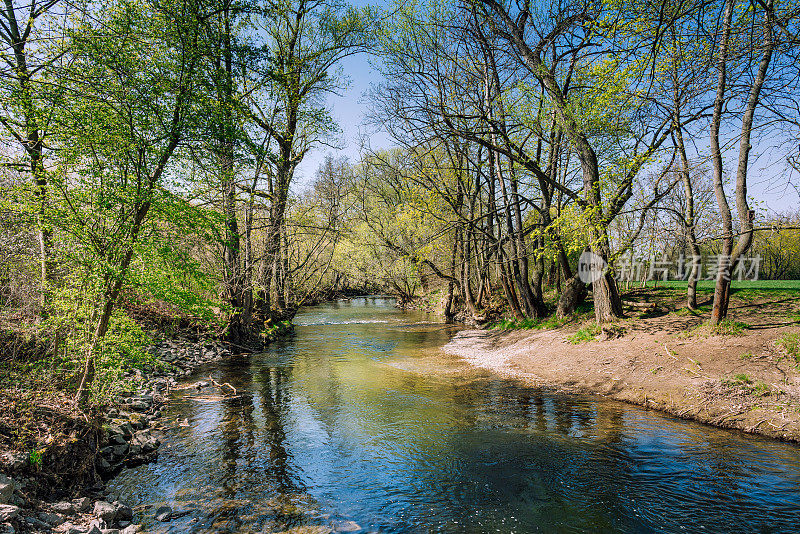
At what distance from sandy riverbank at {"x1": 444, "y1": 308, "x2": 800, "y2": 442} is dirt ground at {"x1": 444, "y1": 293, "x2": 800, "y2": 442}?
0.05 feet

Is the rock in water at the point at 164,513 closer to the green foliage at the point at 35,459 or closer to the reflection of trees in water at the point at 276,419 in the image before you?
the reflection of trees in water at the point at 276,419

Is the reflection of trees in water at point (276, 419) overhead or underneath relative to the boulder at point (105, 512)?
underneath

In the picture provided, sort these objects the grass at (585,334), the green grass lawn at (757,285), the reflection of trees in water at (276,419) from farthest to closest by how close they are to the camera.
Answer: the green grass lawn at (757,285), the grass at (585,334), the reflection of trees in water at (276,419)

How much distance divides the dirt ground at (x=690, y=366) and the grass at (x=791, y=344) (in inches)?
3.4

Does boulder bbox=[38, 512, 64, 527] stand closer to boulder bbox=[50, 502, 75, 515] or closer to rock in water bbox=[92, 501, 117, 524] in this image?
boulder bbox=[50, 502, 75, 515]

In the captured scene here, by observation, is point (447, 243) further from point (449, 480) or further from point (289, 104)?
point (449, 480)

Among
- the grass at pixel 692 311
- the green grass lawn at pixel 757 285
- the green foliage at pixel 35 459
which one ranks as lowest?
the green foliage at pixel 35 459

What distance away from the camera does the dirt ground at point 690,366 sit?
729cm

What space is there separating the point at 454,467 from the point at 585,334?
27.3 feet

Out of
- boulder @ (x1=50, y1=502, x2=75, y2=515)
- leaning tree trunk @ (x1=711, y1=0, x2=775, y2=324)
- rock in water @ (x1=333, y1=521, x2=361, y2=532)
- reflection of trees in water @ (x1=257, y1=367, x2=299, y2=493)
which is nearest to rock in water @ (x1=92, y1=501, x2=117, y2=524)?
boulder @ (x1=50, y1=502, x2=75, y2=515)

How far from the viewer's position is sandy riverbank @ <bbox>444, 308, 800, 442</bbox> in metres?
7.23

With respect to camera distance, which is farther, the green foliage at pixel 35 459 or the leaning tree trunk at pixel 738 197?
the leaning tree trunk at pixel 738 197

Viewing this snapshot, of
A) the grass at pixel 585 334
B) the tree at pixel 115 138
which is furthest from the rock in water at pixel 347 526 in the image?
the grass at pixel 585 334

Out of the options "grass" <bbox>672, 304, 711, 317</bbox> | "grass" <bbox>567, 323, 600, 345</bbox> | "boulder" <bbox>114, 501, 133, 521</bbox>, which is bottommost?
"boulder" <bbox>114, 501, 133, 521</bbox>
